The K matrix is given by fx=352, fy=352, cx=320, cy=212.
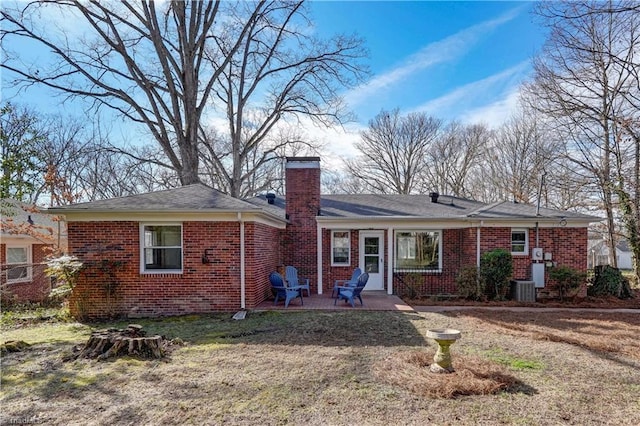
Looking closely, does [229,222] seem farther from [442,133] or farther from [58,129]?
[442,133]

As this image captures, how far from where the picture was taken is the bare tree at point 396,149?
88.9 ft

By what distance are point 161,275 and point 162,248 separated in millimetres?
665

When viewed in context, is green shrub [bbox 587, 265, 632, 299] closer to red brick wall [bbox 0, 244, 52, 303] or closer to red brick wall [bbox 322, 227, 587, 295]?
red brick wall [bbox 322, 227, 587, 295]

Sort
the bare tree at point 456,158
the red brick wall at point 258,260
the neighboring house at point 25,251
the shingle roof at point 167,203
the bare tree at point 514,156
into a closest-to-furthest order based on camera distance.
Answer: the shingle roof at point 167,203 < the red brick wall at point 258,260 < the neighboring house at point 25,251 < the bare tree at point 514,156 < the bare tree at point 456,158

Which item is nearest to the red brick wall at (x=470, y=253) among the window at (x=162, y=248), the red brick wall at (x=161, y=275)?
the red brick wall at (x=161, y=275)

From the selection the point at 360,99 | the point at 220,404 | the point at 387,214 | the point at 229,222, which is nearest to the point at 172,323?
the point at 229,222

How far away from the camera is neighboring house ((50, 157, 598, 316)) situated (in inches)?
337

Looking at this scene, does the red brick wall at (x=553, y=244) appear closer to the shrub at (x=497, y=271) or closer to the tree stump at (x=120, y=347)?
the shrub at (x=497, y=271)

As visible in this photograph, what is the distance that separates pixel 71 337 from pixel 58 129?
68.7 ft

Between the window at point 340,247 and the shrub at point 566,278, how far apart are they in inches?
251

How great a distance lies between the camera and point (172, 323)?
7.76 m

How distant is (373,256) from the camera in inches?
483

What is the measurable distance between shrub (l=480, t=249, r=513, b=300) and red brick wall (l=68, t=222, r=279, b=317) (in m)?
7.02

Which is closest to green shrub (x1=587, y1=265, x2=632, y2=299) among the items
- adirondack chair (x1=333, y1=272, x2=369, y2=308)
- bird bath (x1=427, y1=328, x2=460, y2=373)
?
adirondack chair (x1=333, y1=272, x2=369, y2=308)
